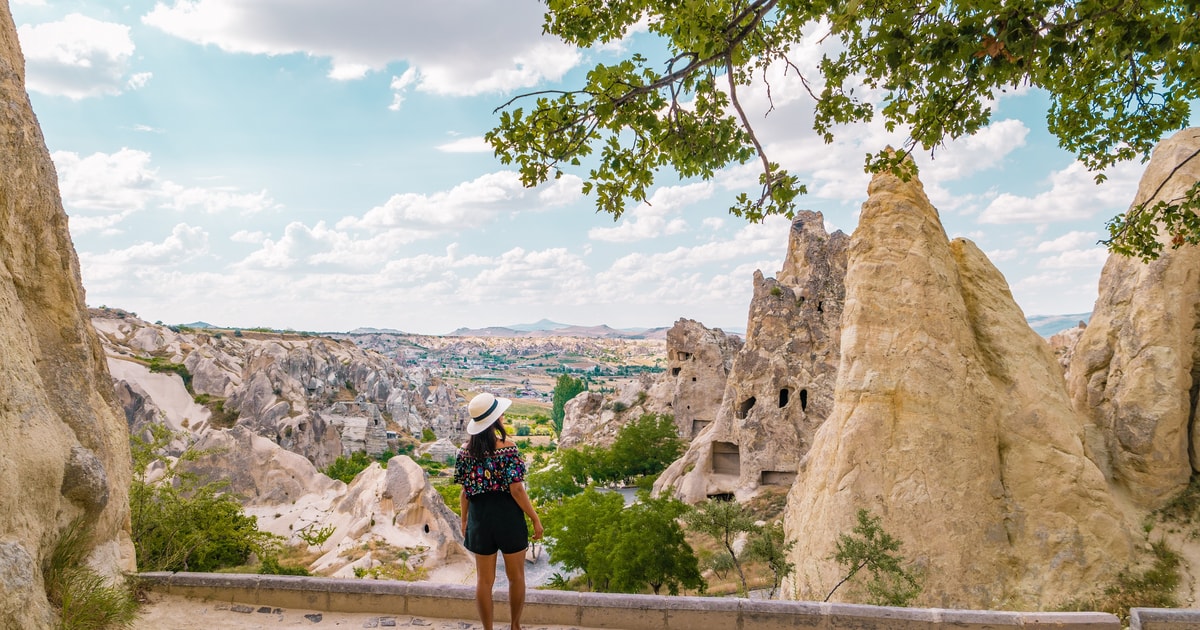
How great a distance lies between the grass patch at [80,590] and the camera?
4480 mm

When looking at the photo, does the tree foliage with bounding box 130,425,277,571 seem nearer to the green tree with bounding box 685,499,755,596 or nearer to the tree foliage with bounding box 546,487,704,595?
the green tree with bounding box 685,499,755,596

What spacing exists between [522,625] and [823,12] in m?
5.61

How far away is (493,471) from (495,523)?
0.37m

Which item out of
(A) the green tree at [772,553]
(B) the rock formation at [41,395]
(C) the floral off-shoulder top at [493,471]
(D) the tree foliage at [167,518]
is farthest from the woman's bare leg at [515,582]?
(A) the green tree at [772,553]

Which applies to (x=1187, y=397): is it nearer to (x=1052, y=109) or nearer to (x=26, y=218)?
(x=1052, y=109)

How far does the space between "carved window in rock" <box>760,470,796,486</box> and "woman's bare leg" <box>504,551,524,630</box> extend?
2676cm

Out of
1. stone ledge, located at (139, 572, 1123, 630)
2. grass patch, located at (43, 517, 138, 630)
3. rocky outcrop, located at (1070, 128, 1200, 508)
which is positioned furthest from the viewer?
rocky outcrop, located at (1070, 128, 1200, 508)

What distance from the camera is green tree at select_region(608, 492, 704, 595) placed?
19.5 meters

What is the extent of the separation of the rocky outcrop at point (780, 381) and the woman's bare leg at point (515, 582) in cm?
2581

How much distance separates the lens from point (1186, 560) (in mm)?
12992

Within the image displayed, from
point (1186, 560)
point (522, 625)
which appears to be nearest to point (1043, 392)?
point (1186, 560)

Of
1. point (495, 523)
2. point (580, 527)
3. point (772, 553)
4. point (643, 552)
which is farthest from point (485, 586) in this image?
point (580, 527)

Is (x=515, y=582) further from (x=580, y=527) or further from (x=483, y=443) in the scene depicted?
(x=580, y=527)

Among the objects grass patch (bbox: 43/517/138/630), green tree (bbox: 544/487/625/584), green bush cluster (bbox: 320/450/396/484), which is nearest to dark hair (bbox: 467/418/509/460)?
grass patch (bbox: 43/517/138/630)
